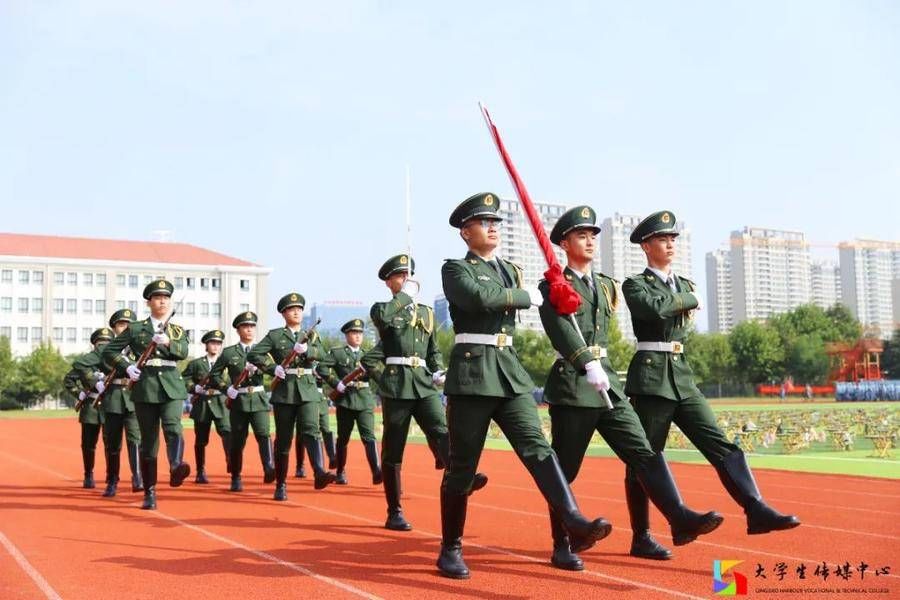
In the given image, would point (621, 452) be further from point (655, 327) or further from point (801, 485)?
point (801, 485)

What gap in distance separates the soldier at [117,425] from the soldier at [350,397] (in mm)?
2280

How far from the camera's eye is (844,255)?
499ft

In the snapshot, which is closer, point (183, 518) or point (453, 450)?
point (453, 450)

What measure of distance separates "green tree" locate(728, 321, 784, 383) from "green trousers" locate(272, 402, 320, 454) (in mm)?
75123

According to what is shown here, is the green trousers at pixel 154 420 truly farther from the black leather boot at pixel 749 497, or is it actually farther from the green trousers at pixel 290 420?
the black leather boot at pixel 749 497

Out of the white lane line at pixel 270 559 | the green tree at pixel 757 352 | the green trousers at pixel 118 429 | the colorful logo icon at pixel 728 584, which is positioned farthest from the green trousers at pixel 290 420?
the green tree at pixel 757 352

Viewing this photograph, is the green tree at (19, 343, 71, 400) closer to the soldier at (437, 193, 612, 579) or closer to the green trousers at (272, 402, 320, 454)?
the green trousers at (272, 402, 320, 454)

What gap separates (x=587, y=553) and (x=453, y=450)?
136 centimetres

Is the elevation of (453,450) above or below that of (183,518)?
above

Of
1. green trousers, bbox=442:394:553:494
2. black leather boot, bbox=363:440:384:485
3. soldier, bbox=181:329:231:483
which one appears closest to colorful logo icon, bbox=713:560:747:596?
green trousers, bbox=442:394:553:494

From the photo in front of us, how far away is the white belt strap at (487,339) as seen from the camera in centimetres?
542

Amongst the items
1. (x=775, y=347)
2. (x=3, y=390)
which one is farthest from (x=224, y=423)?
(x=775, y=347)

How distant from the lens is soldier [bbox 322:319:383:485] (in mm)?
10727

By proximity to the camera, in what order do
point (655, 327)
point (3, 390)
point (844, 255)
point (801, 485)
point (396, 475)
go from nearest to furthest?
point (655, 327), point (396, 475), point (801, 485), point (3, 390), point (844, 255)
